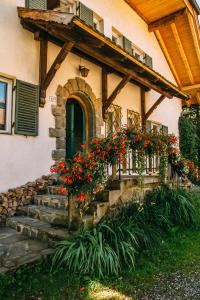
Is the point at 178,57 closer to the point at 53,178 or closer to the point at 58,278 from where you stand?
the point at 53,178

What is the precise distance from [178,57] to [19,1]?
25.3ft

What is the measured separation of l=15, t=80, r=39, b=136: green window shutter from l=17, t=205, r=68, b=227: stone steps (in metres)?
1.49

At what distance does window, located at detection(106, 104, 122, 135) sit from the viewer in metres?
7.39

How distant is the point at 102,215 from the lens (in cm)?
356

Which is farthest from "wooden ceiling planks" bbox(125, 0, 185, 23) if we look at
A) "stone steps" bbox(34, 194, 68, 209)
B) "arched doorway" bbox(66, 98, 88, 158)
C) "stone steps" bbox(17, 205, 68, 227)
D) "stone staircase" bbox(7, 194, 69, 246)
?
"stone steps" bbox(17, 205, 68, 227)

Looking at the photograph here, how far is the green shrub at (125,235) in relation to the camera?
2.74m

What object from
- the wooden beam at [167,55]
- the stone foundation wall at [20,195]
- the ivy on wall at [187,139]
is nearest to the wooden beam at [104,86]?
the stone foundation wall at [20,195]

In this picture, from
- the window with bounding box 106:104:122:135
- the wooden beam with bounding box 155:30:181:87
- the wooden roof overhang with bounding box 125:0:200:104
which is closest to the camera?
the window with bounding box 106:104:122:135

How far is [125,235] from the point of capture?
131 inches

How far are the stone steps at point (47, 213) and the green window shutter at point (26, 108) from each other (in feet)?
4.87

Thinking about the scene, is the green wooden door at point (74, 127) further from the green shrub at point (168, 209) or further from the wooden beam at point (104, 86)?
the green shrub at point (168, 209)

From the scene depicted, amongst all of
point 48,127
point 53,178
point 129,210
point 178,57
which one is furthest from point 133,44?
point 129,210

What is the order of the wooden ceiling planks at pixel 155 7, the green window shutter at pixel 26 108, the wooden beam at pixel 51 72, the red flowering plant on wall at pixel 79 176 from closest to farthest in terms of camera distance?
the red flowering plant on wall at pixel 79 176 → the green window shutter at pixel 26 108 → the wooden beam at pixel 51 72 → the wooden ceiling planks at pixel 155 7

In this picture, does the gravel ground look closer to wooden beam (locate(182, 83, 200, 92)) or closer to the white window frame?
the white window frame
